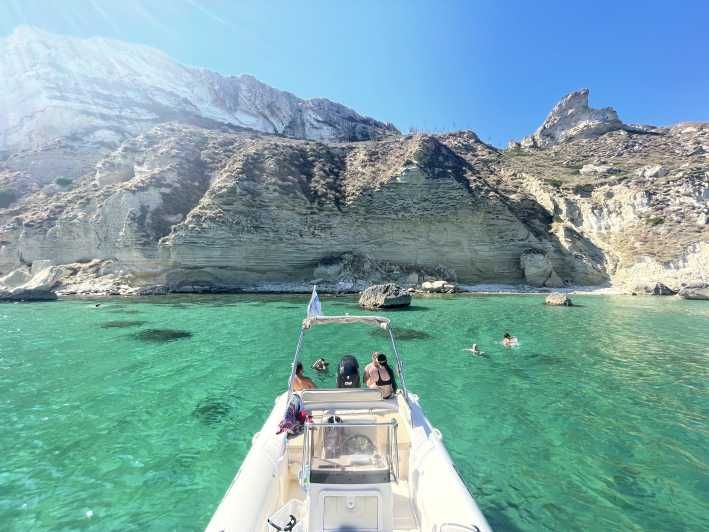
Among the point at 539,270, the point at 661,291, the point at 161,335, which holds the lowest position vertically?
the point at 161,335

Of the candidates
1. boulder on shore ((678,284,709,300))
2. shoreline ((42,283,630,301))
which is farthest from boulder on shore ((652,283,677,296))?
shoreline ((42,283,630,301))

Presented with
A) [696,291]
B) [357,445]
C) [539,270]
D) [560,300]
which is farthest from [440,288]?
[357,445]

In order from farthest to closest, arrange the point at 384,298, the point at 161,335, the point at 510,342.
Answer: the point at 384,298 → the point at 161,335 → the point at 510,342

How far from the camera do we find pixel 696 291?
111 feet

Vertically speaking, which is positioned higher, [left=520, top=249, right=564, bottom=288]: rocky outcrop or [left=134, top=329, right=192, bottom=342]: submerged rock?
[left=520, top=249, right=564, bottom=288]: rocky outcrop

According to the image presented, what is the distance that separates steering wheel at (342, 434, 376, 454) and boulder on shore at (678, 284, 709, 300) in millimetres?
43026

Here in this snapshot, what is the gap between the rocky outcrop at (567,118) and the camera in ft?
251

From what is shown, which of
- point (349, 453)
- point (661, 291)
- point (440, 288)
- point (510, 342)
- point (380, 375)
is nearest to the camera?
point (349, 453)

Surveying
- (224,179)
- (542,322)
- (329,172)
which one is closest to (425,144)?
(329,172)

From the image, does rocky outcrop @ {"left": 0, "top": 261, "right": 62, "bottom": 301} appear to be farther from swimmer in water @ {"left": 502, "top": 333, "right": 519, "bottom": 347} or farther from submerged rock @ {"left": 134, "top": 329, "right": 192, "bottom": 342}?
swimmer in water @ {"left": 502, "top": 333, "right": 519, "bottom": 347}

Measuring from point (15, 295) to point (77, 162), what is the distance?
4623 centimetres

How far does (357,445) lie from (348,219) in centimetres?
4044

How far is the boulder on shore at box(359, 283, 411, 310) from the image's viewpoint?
26.4 meters

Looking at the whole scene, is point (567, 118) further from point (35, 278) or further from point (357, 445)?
point (35, 278)
